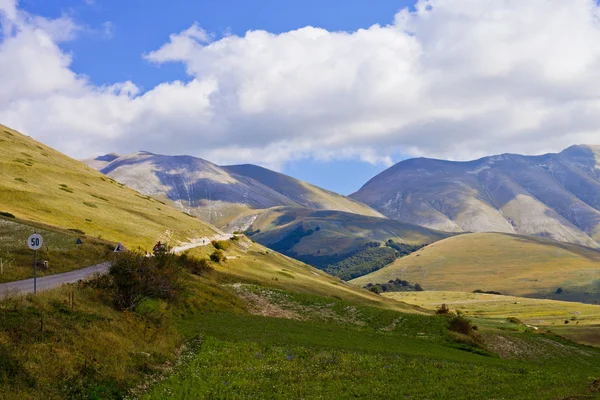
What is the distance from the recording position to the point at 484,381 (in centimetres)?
2919

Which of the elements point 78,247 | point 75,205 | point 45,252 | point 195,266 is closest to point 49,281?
point 45,252

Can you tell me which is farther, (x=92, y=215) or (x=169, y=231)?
(x=169, y=231)

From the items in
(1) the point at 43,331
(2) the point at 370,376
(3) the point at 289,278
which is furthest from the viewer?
(3) the point at 289,278

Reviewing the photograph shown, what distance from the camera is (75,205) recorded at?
9162 cm

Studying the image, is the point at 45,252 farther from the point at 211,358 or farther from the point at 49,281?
the point at 211,358

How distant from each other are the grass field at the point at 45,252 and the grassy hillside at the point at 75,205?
1399cm

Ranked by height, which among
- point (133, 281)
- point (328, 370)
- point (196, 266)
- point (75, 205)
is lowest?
point (328, 370)

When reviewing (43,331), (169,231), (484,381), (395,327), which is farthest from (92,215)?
(484,381)

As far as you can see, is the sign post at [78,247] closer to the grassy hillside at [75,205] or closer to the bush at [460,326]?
the grassy hillside at [75,205]

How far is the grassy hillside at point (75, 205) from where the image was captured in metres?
80.3

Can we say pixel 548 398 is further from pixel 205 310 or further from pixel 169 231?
pixel 169 231

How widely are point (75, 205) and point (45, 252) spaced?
44.1m

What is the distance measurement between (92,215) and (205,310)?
5181 cm

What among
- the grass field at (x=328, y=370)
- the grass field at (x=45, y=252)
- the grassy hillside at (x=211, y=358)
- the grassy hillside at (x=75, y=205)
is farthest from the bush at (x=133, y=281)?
the grassy hillside at (x=75, y=205)
